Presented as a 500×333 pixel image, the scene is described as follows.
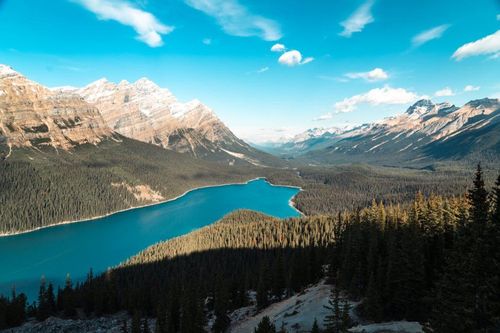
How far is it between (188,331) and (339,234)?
47.3 metres

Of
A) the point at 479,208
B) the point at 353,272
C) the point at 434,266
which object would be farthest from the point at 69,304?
the point at 479,208

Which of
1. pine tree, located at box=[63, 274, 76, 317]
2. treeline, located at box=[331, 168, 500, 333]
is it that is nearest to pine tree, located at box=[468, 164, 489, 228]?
treeline, located at box=[331, 168, 500, 333]

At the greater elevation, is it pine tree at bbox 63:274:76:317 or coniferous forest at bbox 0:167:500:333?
coniferous forest at bbox 0:167:500:333

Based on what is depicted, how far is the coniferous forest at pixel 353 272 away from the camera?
32469 mm

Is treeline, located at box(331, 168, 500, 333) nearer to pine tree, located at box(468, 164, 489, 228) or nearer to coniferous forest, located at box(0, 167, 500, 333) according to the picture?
pine tree, located at box(468, 164, 489, 228)

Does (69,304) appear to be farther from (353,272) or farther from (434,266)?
(434,266)

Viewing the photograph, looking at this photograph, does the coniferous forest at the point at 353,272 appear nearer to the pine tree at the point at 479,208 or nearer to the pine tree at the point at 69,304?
the pine tree at the point at 479,208

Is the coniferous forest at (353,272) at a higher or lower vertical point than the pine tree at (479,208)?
lower

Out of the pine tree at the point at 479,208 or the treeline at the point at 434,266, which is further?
the pine tree at the point at 479,208

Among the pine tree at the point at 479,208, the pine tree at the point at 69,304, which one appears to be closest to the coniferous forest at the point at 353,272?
the pine tree at the point at 479,208

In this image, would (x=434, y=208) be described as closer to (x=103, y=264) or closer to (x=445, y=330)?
(x=445, y=330)

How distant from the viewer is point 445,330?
3155 centimetres

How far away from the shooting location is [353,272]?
70625mm

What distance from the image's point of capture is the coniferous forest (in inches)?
1278
